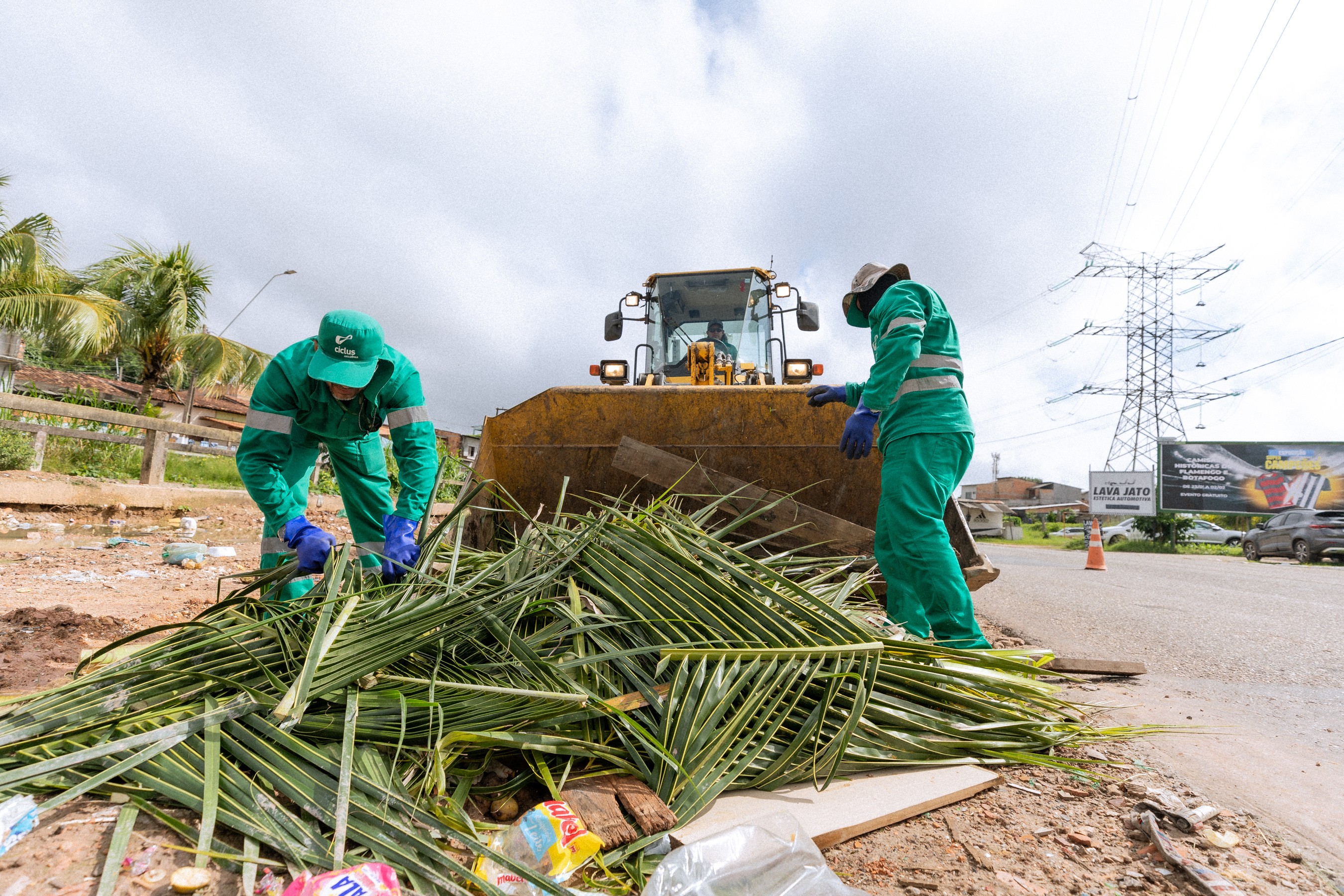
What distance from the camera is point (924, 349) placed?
117 inches

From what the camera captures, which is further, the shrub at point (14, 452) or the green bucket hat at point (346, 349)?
the shrub at point (14, 452)

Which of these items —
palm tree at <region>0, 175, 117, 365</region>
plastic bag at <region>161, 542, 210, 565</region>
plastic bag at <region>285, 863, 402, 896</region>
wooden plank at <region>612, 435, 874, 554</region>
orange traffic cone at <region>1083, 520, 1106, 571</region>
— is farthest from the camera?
palm tree at <region>0, 175, 117, 365</region>

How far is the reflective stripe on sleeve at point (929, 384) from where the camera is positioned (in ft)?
9.37

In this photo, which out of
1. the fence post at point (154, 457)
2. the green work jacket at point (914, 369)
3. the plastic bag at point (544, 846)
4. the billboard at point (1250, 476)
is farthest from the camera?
the billboard at point (1250, 476)

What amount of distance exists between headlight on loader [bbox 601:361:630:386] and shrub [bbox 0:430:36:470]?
879cm

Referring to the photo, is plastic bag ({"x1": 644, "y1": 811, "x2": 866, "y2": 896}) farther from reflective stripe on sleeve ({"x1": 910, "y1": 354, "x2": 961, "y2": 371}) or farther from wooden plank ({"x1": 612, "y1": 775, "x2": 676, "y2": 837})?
reflective stripe on sleeve ({"x1": 910, "y1": 354, "x2": 961, "y2": 371})

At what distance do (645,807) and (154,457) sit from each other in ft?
30.2

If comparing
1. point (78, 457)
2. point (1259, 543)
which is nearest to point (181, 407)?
point (78, 457)

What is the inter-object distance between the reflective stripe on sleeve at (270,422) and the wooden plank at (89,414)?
3.79 meters

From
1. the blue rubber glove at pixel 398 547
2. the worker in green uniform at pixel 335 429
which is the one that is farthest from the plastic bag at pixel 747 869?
the worker in green uniform at pixel 335 429

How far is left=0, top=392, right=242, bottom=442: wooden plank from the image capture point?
6.54 meters

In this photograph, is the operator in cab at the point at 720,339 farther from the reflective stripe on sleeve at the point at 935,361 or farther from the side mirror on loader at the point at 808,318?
the reflective stripe on sleeve at the point at 935,361

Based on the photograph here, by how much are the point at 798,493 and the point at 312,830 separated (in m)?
2.80

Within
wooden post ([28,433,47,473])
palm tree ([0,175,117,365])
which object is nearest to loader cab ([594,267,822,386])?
wooden post ([28,433,47,473])
